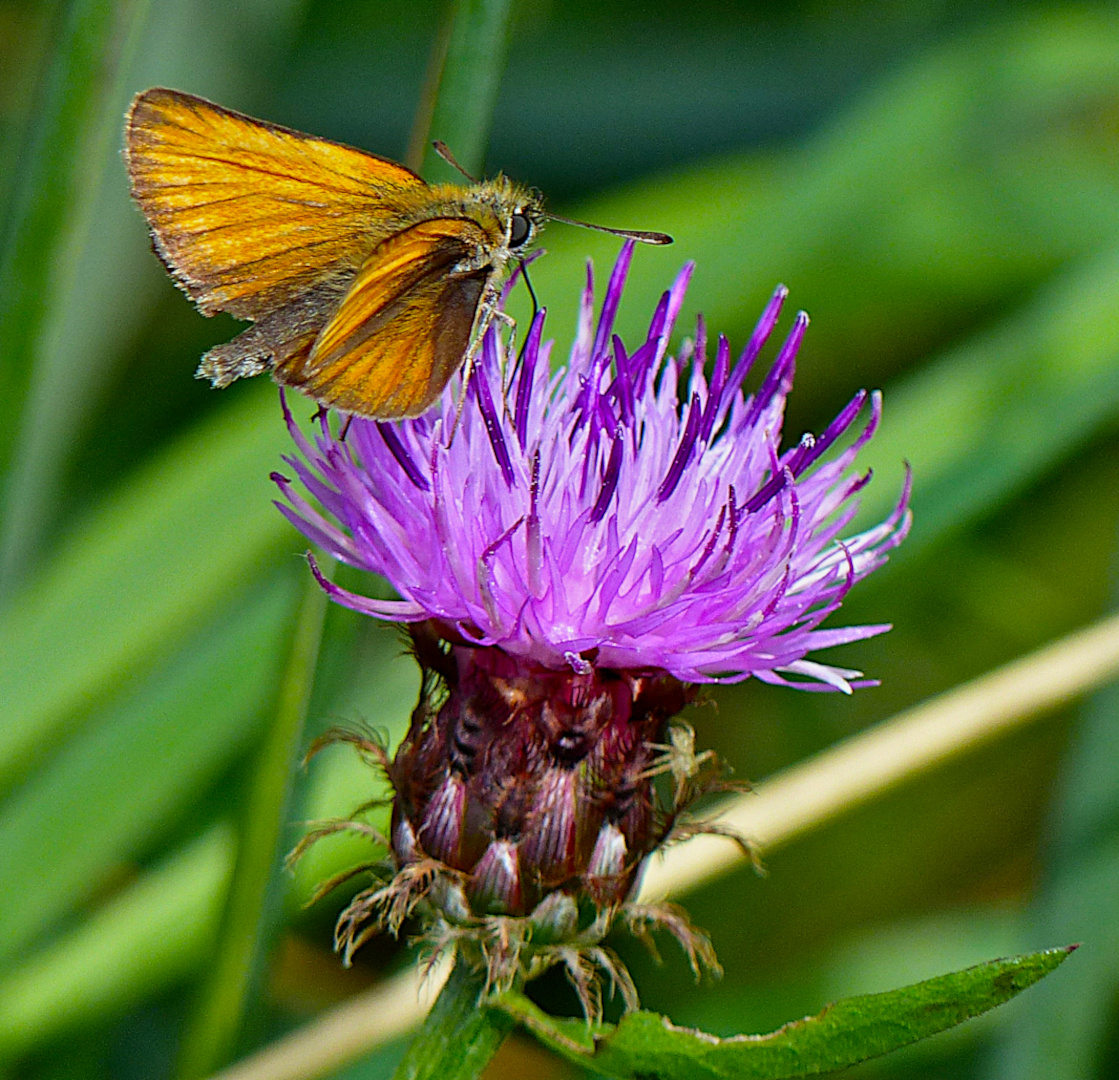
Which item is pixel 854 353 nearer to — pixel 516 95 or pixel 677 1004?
pixel 516 95

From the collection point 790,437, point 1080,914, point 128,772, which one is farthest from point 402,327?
point 790,437

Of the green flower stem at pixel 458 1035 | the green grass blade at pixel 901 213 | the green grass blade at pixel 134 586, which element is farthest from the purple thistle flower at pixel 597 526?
the green grass blade at pixel 901 213

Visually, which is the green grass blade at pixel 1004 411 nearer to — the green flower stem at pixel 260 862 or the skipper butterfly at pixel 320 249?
the skipper butterfly at pixel 320 249

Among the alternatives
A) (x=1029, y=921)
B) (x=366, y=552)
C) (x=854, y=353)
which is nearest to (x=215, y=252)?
(x=366, y=552)

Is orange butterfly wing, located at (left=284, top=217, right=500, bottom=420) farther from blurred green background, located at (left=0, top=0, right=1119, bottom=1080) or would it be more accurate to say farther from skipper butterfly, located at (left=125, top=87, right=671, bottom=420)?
blurred green background, located at (left=0, top=0, right=1119, bottom=1080)

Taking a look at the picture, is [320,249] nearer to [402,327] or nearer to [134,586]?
[402,327]

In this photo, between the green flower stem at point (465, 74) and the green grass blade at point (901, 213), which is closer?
the green flower stem at point (465, 74)
